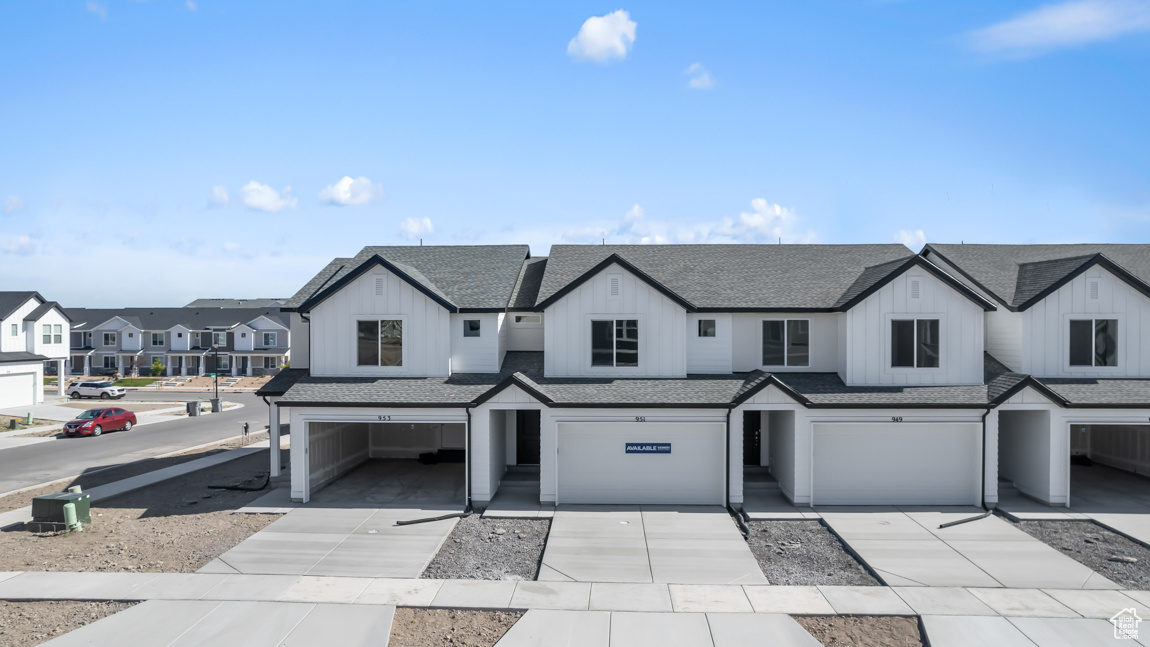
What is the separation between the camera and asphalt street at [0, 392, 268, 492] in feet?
71.3

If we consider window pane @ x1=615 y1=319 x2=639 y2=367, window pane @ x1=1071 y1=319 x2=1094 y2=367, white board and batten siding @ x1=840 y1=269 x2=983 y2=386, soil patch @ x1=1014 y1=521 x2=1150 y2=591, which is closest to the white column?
window pane @ x1=615 y1=319 x2=639 y2=367

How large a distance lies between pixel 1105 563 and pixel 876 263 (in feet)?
37.2

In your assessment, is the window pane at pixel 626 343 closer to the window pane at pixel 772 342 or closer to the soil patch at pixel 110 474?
the window pane at pixel 772 342

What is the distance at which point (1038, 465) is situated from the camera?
56.3ft

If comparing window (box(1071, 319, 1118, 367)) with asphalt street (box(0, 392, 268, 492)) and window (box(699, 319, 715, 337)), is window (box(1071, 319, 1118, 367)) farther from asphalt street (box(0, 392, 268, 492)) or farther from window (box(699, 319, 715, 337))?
asphalt street (box(0, 392, 268, 492))

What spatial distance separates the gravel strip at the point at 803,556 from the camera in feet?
39.5

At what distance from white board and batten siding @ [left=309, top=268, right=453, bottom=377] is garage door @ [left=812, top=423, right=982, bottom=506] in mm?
11248

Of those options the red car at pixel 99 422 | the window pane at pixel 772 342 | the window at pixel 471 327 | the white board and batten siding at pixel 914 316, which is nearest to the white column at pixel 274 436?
the window at pixel 471 327

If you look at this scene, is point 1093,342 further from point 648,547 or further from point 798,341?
point 648,547

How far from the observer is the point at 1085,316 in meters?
18.2

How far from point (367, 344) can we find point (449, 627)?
426 inches

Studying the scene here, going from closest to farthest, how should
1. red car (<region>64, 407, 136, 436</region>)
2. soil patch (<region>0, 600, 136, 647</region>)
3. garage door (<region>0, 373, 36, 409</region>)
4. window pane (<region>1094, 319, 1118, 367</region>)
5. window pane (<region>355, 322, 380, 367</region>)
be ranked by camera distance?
soil patch (<region>0, 600, 136, 647</region>), window pane (<region>1094, 319, 1118, 367</region>), window pane (<region>355, 322, 380, 367</region>), red car (<region>64, 407, 136, 436</region>), garage door (<region>0, 373, 36, 409</region>)

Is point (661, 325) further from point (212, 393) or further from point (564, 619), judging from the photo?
point (212, 393)

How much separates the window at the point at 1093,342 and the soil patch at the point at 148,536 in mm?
23189
